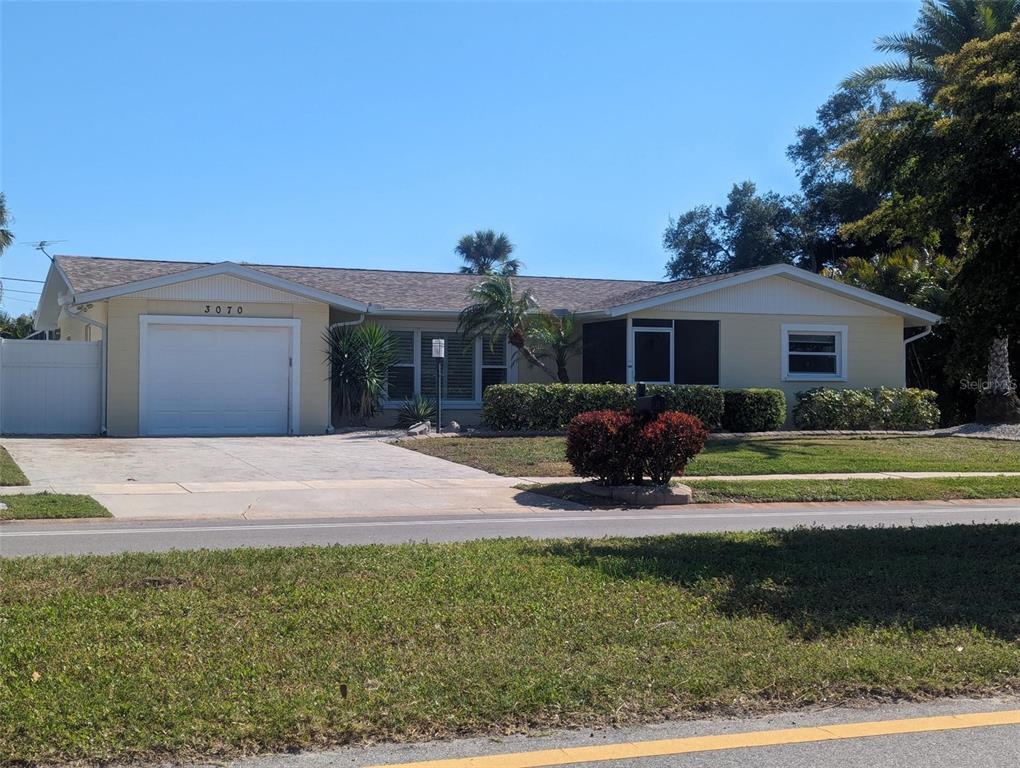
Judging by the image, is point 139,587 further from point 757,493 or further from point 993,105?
point 757,493

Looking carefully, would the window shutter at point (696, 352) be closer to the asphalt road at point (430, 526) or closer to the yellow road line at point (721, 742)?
the asphalt road at point (430, 526)

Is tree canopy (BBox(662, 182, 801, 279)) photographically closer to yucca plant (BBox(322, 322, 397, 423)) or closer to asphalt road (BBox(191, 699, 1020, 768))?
yucca plant (BBox(322, 322, 397, 423))

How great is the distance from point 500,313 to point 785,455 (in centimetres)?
756

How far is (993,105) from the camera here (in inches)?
392

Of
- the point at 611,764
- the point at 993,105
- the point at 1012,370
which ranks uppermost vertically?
the point at 993,105

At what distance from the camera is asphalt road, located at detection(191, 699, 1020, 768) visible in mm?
4672

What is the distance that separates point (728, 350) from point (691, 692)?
68.2 ft

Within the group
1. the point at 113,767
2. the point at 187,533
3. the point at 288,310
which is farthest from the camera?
the point at 288,310

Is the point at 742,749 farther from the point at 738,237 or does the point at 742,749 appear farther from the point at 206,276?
the point at 738,237

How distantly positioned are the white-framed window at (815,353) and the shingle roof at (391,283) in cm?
321

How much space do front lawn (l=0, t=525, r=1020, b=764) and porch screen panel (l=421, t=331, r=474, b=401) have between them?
17627 millimetres

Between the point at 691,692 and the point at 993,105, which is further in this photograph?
the point at 993,105

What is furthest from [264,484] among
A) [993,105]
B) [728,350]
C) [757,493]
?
[728,350]

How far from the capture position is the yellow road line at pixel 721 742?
466 centimetres
